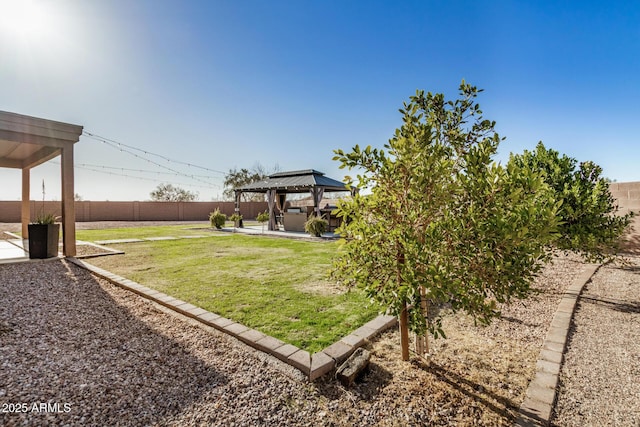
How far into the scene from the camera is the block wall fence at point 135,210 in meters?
18.9

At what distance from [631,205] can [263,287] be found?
8339mm

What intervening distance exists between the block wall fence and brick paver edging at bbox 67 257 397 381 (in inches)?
849

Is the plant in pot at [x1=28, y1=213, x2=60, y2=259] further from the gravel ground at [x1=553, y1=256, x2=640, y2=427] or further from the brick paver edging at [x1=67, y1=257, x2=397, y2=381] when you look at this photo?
the gravel ground at [x1=553, y1=256, x2=640, y2=427]

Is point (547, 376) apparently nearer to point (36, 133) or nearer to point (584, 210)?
point (584, 210)

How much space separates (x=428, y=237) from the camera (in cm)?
178

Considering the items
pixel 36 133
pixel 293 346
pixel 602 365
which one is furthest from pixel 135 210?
pixel 602 365

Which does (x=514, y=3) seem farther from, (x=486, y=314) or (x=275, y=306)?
(x=275, y=306)

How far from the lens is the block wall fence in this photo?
1886 centimetres

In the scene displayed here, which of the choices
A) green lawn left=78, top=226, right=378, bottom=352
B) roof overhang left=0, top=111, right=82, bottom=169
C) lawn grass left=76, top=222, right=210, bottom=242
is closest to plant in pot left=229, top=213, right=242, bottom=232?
lawn grass left=76, top=222, right=210, bottom=242

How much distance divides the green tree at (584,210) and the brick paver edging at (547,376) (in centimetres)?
90

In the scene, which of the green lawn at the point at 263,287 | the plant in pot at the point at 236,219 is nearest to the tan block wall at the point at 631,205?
the green lawn at the point at 263,287

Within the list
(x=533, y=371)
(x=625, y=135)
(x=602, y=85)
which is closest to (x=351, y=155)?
(x=533, y=371)

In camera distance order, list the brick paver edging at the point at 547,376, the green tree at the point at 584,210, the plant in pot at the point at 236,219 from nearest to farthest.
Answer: the brick paver edging at the point at 547,376, the green tree at the point at 584,210, the plant in pot at the point at 236,219

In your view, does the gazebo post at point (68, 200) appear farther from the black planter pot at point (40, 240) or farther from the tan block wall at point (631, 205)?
the tan block wall at point (631, 205)
